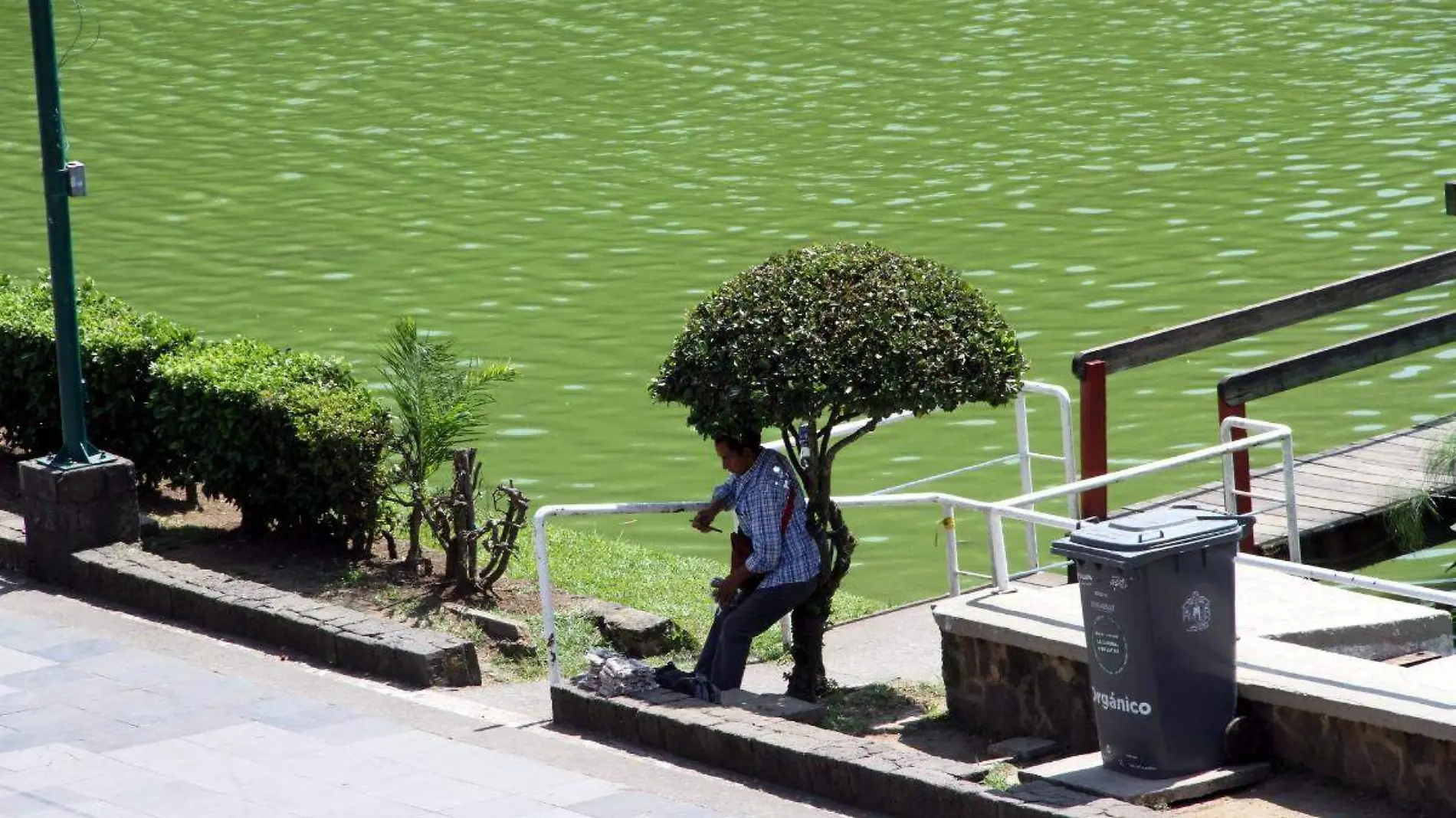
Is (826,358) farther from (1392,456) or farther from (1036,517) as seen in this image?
(1392,456)

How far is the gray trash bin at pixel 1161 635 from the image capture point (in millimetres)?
8562

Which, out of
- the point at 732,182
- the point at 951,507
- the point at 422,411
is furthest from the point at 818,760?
the point at 732,182

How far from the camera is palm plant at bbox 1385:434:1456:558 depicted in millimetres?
13914

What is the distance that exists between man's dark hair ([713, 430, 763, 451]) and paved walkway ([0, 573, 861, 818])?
1.59 m

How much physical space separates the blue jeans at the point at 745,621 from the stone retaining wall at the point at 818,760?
526mm

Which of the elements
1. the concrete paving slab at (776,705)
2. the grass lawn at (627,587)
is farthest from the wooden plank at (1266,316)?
the concrete paving slab at (776,705)

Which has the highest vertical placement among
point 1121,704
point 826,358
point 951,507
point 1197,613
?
point 826,358

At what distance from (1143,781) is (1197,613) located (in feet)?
2.26

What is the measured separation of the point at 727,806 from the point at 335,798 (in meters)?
1.62

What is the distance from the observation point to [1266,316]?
44.3 ft

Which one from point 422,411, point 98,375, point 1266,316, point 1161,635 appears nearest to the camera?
point 1161,635

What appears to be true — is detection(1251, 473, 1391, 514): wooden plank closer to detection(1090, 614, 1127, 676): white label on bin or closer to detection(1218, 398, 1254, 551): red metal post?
detection(1218, 398, 1254, 551): red metal post

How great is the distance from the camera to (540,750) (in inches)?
386

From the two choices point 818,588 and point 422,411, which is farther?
point 422,411
